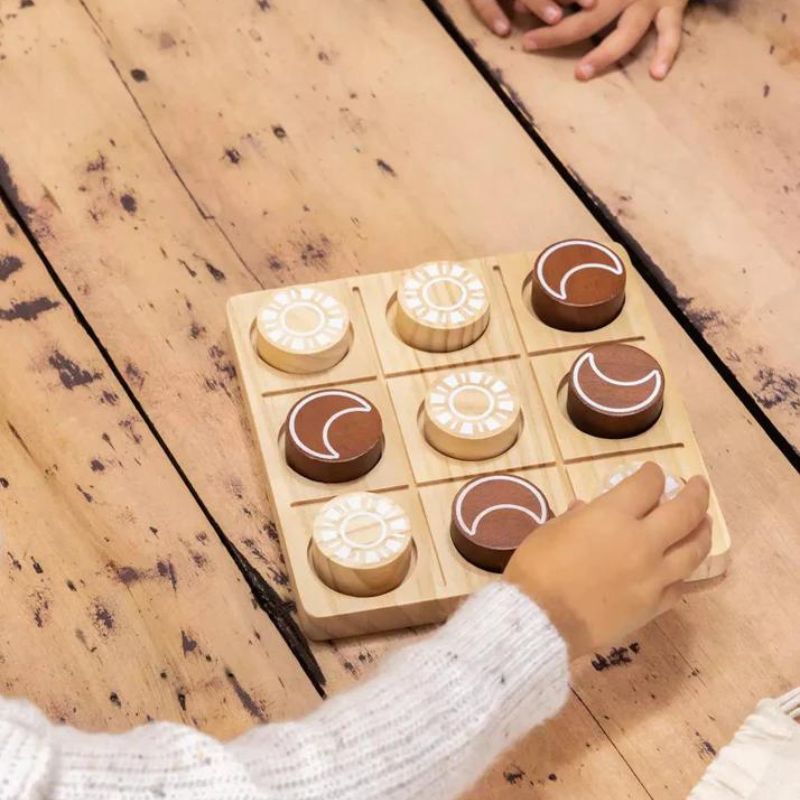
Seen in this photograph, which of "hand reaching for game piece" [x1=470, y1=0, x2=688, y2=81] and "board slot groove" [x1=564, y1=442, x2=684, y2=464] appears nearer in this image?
"board slot groove" [x1=564, y1=442, x2=684, y2=464]

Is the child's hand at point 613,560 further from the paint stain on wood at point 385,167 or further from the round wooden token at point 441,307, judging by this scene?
the paint stain on wood at point 385,167

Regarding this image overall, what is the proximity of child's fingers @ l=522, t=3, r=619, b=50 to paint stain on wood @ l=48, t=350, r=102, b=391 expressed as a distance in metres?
0.53

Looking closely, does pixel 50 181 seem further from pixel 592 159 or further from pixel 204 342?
pixel 592 159

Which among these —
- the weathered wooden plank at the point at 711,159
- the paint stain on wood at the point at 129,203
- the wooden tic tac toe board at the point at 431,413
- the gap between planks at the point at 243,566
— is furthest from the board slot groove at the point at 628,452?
the paint stain on wood at the point at 129,203

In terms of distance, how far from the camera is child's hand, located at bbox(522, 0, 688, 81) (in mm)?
1270

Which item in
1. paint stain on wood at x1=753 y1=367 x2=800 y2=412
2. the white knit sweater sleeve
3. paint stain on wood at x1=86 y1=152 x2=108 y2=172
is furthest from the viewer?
paint stain on wood at x1=86 y1=152 x2=108 y2=172

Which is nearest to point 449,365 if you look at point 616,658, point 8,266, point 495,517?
point 495,517

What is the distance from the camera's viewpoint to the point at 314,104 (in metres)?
1.23

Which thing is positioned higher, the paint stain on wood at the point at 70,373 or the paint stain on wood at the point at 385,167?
the paint stain on wood at the point at 70,373

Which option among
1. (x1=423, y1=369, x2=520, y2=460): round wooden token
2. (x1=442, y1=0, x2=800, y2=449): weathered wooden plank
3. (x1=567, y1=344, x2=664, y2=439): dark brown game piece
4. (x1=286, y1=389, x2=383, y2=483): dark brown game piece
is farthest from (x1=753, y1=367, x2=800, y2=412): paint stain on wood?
(x1=286, y1=389, x2=383, y2=483): dark brown game piece

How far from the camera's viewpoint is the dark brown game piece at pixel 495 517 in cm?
93

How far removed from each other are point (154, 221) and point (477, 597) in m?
0.47

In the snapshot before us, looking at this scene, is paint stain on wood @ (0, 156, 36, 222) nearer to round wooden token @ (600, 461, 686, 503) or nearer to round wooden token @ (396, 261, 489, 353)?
round wooden token @ (396, 261, 489, 353)

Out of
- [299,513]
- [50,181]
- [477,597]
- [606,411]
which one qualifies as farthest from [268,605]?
[50,181]
